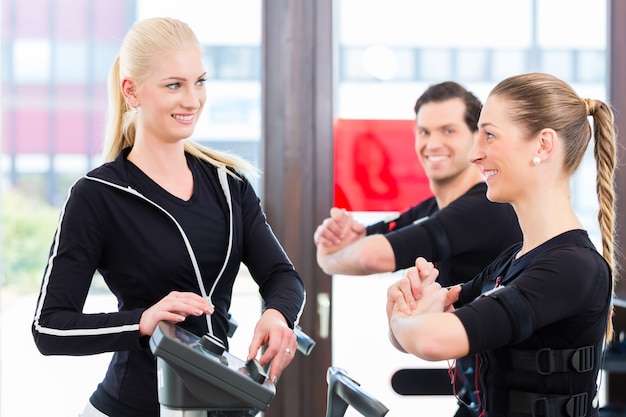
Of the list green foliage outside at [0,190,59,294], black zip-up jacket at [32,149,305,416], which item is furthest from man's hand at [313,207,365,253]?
green foliage outside at [0,190,59,294]

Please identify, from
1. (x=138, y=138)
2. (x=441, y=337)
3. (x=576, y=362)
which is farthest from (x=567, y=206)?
(x=138, y=138)

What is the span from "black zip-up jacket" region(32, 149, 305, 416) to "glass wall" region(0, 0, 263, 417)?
1.53m

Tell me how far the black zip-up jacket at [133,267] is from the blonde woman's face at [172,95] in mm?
123

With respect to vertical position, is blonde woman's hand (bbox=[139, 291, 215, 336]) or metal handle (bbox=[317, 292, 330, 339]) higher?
blonde woman's hand (bbox=[139, 291, 215, 336])

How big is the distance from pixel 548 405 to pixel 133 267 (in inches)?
35.8

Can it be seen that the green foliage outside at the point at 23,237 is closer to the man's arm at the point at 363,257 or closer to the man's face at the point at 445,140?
the man's arm at the point at 363,257

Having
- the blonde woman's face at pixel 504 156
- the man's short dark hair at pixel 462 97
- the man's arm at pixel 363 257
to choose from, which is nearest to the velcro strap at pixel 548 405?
the blonde woman's face at pixel 504 156

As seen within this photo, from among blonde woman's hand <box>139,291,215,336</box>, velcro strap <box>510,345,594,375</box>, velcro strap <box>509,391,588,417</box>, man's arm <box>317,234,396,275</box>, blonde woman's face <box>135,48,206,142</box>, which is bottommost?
velcro strap <box>509,391,588,417</box>

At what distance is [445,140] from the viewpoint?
8.51ft

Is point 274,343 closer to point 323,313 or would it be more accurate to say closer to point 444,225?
point 444,225

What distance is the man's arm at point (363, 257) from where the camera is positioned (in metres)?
2.45

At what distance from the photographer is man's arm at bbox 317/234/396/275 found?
2453 mm

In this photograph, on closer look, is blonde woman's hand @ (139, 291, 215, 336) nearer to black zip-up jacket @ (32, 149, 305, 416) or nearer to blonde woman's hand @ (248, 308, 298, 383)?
black zip-up jacket @ (32, 149, 305, 416)

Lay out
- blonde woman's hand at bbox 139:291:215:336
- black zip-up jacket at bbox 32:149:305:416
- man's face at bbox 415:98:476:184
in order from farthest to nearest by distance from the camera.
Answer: man's face at bbox 415:98:476:184
black zip-up jacket at bbox 32:149:305:416
blonde woman's hand at bbox 139:291:215:336
